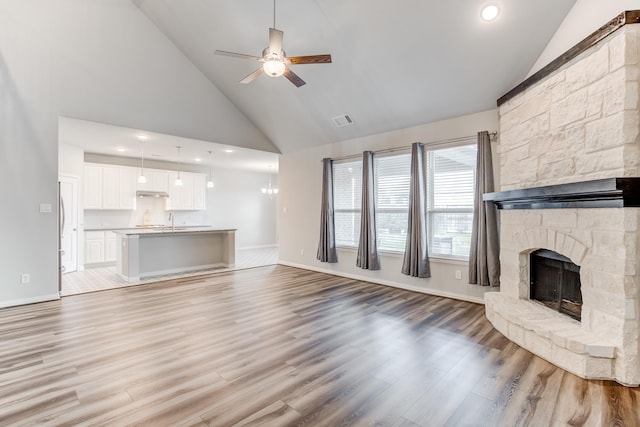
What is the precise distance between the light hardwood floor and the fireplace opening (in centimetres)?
70

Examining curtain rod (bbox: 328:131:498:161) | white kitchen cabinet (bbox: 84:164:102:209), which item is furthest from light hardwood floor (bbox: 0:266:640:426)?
white kitchen cabinet (bbox: 84:164:102:209)

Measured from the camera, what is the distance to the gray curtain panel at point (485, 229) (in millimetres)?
4250

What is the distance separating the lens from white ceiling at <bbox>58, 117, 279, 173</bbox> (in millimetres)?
5414

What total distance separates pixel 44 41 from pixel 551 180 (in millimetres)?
6772

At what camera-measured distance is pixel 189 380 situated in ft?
8.02

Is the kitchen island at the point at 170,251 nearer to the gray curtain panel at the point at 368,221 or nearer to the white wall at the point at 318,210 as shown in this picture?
the white wall at the point at 318,210

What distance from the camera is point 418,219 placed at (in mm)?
4977

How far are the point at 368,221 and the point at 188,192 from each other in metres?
5.76

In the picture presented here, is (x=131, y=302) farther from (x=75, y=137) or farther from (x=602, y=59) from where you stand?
(x=602, y=59)

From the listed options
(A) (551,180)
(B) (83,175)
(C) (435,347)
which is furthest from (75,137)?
(A) (551,180)

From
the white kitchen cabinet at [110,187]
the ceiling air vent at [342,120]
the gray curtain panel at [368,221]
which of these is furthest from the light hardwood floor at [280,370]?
the white kitchen cabinet at [110,187]

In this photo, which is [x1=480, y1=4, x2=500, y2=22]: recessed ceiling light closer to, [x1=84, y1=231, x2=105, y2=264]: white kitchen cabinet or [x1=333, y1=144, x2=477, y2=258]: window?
[x1=333, y1=144, x2=477, y2=258]: window

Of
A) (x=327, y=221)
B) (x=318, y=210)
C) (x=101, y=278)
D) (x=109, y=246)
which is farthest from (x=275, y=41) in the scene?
(x=109, y=246)

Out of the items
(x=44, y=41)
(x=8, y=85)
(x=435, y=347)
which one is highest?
(x=44, y=41)
